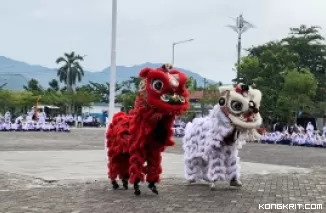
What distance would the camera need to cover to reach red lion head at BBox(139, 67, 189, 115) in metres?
9.77

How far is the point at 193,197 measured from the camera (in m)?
10.2

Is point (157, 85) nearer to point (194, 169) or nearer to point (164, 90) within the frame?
point (164, 90)

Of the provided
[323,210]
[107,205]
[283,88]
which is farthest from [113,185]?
[283,88]

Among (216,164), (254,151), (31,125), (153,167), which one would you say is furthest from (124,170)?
(31,125)

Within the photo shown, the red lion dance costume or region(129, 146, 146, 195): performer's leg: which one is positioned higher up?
the red lion dance costume

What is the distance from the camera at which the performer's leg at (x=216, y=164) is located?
11219mm

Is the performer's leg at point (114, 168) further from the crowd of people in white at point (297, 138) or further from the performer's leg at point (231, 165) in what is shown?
the crowd of people in white at point (297, 138)

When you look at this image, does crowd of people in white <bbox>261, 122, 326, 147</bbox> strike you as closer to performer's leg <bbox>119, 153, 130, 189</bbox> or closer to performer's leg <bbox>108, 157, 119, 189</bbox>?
performer's leg <bbox>119, 153, 130, 189</bbox>

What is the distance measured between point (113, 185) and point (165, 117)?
210cm

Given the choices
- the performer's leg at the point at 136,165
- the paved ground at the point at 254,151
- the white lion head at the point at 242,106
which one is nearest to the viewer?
the performer's leg at the point at 136,165

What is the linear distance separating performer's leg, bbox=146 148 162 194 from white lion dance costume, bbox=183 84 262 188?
1391 millimetres

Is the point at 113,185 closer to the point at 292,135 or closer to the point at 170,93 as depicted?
the point at 170,93

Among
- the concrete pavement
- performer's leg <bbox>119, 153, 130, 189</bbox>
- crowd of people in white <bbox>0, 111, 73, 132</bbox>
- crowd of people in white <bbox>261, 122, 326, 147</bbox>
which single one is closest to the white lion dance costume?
performer's leg <bbox>119, 153, 130, 189</bbox>

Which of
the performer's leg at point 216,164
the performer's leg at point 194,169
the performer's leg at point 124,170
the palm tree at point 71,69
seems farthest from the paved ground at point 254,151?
the palm tree at point 71,69
